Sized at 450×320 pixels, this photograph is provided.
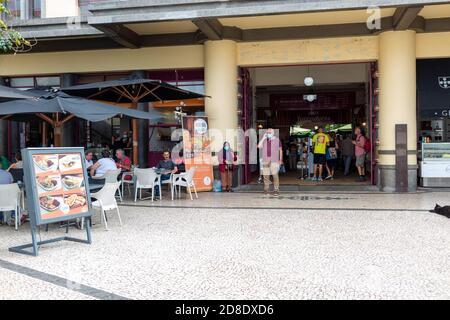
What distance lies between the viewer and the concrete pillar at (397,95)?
36.6 ft

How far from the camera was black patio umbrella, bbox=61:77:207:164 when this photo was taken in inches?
378

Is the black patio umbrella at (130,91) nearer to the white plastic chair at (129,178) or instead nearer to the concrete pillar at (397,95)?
the white plastic chair at (129,178)

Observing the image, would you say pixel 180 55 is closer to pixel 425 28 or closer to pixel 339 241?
pixel 425 28

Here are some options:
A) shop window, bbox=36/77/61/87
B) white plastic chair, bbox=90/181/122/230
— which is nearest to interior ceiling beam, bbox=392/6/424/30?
white plastic chair, bbox=90/181/122/230

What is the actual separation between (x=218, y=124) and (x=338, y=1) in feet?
13.6

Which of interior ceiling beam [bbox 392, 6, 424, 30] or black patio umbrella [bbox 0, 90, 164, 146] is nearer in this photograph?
black patio umbrella [bbox 0, 90, 164, 146]

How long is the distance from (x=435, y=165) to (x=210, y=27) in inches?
257

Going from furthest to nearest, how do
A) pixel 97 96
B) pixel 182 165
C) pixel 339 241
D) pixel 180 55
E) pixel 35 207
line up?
pixel 180 55
pixel 182 165
pixel 97 96
pixel 339 241
pixel 35 207

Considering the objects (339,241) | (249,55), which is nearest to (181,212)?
(339,241)

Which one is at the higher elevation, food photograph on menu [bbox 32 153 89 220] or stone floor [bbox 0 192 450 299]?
food photograph on menu [bbox 32 153 89 220]

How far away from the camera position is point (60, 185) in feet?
19.1

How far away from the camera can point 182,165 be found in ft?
38.8

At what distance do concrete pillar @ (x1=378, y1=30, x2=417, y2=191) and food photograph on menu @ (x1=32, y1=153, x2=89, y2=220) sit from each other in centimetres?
784

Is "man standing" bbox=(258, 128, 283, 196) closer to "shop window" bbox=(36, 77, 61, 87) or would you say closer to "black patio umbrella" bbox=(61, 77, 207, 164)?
"black patio umbrella" bbox=(61, 77, 207, 164)
